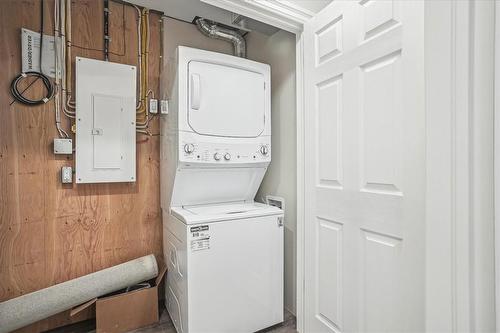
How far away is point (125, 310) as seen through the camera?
188 centimetres

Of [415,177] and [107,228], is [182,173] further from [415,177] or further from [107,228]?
[415,177]

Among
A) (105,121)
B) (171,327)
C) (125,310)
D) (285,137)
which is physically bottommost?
(171,327)

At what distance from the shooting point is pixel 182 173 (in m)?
1.85

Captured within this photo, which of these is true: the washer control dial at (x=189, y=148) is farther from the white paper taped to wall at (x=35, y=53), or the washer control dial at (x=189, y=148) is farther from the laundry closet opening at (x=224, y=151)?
the white paper taped to wall at (x=35, y=53)

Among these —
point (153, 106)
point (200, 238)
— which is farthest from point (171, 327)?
point (153, 106)

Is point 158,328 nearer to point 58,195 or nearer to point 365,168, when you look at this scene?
point 58,195

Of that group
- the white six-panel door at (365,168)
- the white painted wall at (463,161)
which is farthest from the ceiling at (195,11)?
the white painted wall at (463,161)

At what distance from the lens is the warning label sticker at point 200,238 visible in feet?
5.35

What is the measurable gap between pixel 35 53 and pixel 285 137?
1855 mm

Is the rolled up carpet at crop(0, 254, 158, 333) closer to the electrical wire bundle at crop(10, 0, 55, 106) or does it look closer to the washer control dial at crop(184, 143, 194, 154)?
the washer control dial at crop(184, 143, 194, 154)

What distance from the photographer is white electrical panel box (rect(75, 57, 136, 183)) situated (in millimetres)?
1935

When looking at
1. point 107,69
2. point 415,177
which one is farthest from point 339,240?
point 107,69

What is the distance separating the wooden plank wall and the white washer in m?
0.44

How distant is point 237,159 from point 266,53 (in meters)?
1.07
